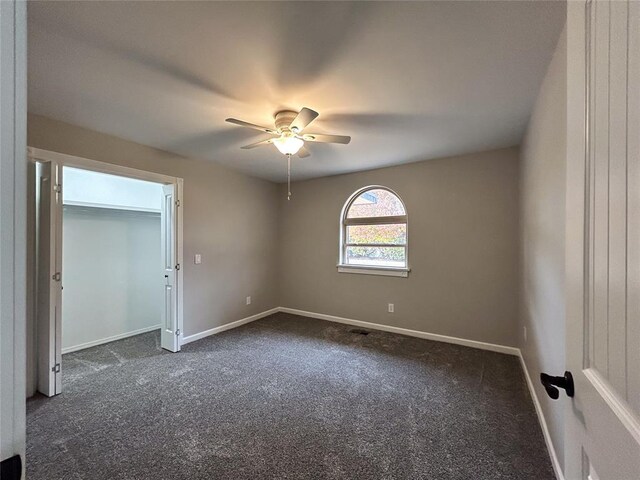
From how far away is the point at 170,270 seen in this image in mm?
3334

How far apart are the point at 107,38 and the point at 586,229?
2.21 metres

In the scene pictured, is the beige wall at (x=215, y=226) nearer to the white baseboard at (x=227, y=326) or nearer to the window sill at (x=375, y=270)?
the white baseboard at (x=227, y=326)

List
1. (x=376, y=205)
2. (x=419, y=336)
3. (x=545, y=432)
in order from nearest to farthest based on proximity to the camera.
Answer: (x=545, y=432), (x=419, y=336), (x=376, y=205)

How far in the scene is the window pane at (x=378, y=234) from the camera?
3988 millimetres

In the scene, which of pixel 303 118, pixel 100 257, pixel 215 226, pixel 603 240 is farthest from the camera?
pixel 215 226

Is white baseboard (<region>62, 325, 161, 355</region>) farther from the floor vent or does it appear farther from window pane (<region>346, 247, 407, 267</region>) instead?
window pane (<region>346, 247, 407, 267</region>)

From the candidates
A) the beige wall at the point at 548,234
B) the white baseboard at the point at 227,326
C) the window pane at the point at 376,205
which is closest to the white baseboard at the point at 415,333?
the white baseboard at the point at 227,326

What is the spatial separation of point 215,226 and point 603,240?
3.89m

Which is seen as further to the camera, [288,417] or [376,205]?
[376,205]

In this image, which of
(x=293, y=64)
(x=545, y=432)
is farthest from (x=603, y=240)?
(x=545, y=432)

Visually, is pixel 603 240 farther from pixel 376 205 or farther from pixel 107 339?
pixel 107 339

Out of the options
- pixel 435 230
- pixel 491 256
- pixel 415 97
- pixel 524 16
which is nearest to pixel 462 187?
pixel 435 230

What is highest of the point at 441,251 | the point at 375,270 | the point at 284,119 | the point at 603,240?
the point at 284,119

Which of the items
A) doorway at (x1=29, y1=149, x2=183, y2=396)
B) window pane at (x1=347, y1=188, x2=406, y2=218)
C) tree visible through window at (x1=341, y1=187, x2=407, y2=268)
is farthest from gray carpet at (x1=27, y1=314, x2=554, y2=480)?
window pane at (x1=347, y1=188, x2=406, y2=218)
